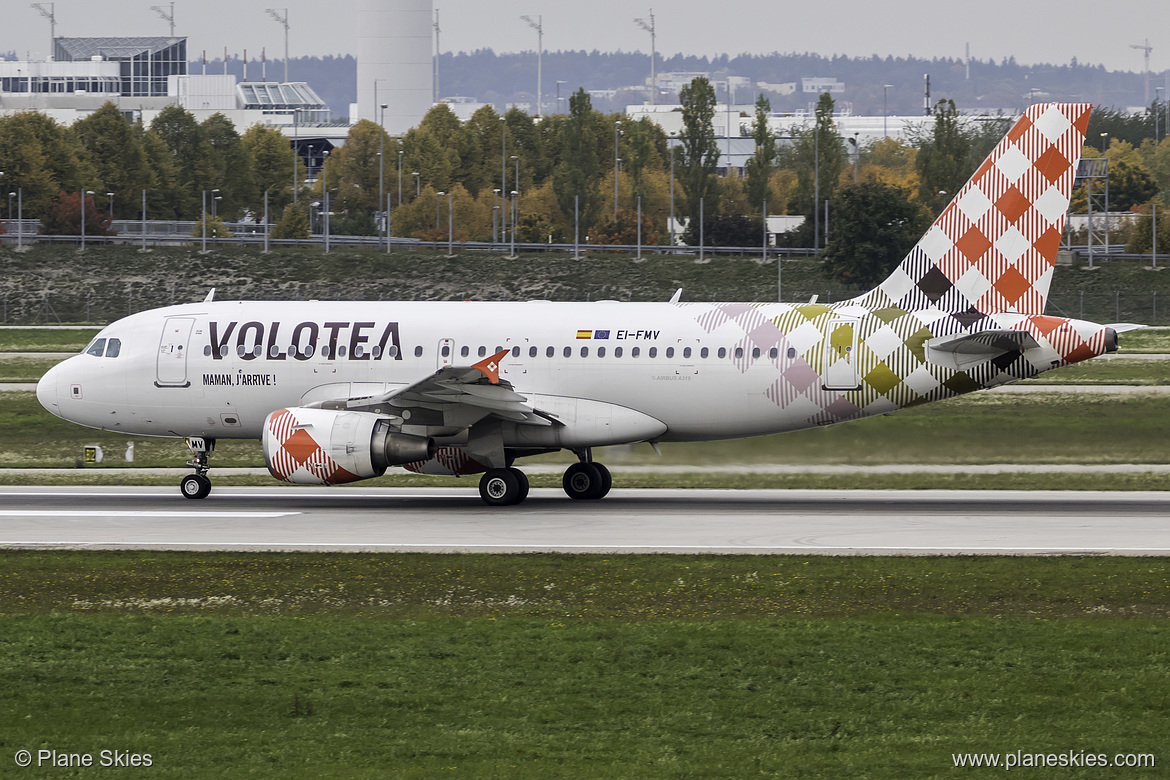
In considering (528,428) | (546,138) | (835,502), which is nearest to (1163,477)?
(835,502)

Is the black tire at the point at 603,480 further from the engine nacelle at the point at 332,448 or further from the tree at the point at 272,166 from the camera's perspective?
the tree at the point at 272,166

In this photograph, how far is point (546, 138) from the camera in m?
146

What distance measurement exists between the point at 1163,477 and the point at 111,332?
24.1 metres

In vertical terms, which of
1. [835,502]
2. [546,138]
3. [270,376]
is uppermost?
[546,138]

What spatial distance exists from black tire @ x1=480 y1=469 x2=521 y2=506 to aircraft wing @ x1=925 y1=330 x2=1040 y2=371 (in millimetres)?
8512

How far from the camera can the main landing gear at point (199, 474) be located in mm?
31234

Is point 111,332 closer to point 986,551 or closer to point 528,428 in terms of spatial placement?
point 528,428

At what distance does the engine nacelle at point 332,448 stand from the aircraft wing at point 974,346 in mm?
10123

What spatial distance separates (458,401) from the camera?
94.4ft

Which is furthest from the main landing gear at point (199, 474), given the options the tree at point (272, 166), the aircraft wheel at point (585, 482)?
the tree at point (272, 166)

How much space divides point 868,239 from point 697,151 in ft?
116

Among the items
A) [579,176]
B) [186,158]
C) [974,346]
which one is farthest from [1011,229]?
[186,158]

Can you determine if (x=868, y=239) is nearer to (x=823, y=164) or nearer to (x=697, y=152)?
(x=823, y=164)

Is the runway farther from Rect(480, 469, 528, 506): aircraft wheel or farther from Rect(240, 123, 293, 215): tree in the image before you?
Rect(240, 123, 293, 215): tree
